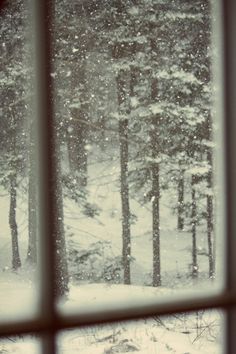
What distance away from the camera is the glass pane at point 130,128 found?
18.2ft

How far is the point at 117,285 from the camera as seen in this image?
18.6 ft

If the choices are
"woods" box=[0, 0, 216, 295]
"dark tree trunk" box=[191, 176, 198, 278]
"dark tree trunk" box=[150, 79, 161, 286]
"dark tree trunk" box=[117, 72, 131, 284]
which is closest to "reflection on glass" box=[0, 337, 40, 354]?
"woods" box=[0, 0, 216, 295]

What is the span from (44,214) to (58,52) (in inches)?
196

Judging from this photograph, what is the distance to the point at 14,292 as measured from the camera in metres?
5.09

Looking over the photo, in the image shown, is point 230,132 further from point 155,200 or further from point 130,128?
point 155,200

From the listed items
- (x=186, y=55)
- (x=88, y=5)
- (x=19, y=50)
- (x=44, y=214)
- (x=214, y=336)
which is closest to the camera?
(x=44, y=214)

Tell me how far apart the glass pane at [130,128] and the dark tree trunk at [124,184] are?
0.01 m

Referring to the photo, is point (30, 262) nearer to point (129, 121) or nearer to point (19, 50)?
point (129, 121)

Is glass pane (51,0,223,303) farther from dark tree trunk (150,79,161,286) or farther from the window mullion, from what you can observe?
the window mullion

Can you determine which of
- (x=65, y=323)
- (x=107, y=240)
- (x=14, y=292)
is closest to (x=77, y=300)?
(x=14, y=292)

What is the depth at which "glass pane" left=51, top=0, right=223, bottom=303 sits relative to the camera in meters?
5.54

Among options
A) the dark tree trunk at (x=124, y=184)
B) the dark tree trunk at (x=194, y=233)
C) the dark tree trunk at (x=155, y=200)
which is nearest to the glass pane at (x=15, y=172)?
the dark tree trunk at (x=124, y=184)

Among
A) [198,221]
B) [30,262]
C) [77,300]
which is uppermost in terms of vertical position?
[198,221]

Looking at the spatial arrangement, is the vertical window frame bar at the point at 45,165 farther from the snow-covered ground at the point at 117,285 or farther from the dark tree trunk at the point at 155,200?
the dark tree trunk at the point at 155,200
